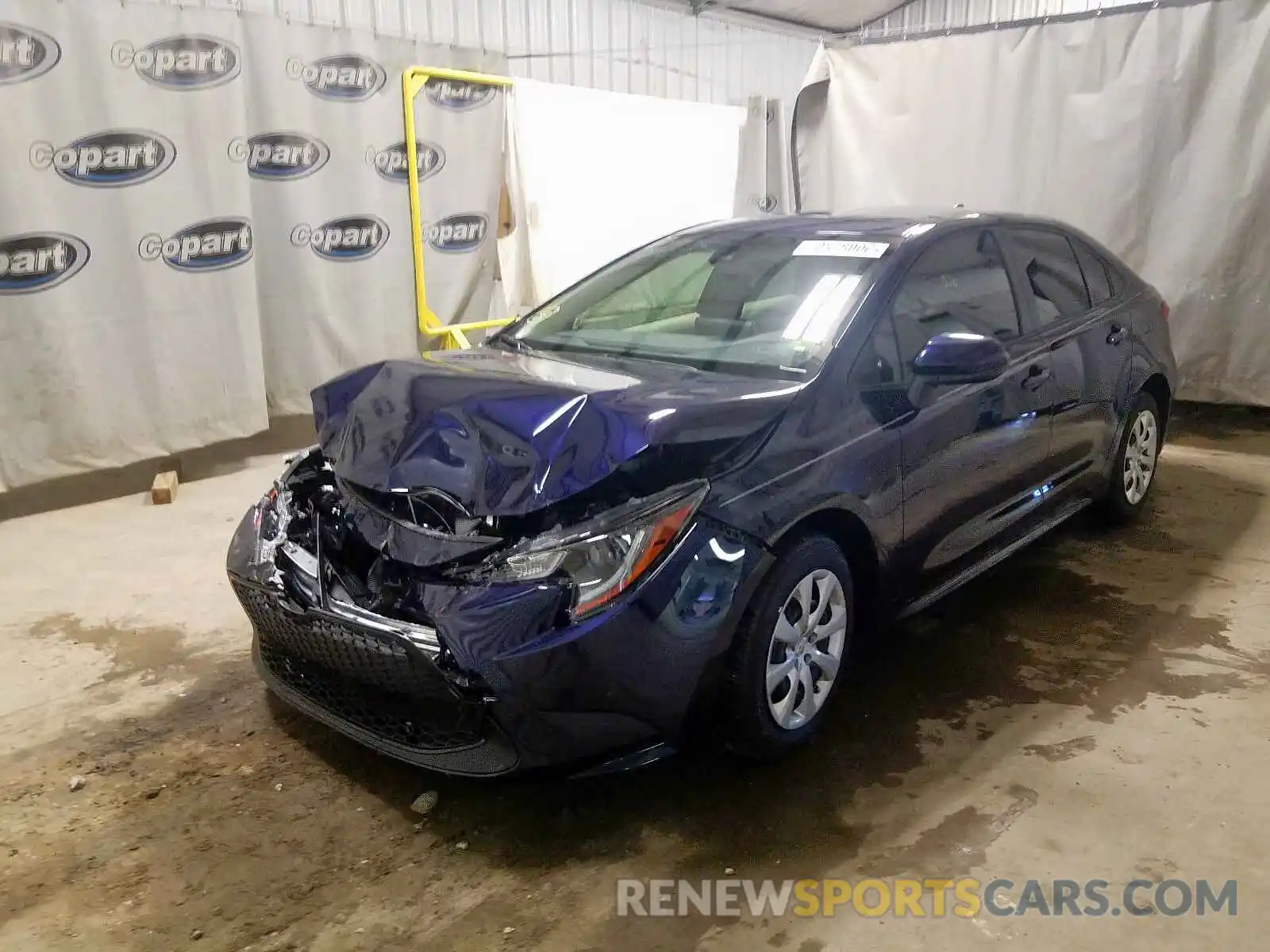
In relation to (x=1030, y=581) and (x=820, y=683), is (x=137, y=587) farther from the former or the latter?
(x=1030, y=581)

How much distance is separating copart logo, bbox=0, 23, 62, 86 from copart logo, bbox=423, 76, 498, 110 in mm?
2099

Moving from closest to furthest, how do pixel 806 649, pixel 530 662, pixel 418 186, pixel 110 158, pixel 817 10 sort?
pixel 530 662
pixel 806 649
pixel 110 158
pixel 418 186
pixel 817 10

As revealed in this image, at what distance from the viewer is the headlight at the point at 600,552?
2.15 metres

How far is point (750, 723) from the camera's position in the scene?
2.45m

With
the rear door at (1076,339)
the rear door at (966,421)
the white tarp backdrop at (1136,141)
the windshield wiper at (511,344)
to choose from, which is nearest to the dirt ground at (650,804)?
the rear door at (966,421)

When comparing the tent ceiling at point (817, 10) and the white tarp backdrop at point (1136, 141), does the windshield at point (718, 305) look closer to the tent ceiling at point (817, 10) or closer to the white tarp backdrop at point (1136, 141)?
the white tarp backdrop at point (1136, 141)

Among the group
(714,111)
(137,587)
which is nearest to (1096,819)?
(137,587)

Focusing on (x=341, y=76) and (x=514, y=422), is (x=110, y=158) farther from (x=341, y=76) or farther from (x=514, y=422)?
(x=514, y=422)

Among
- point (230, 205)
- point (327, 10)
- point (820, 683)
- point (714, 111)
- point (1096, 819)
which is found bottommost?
point (1096, 819)

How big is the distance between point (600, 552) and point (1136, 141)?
544 centimetres

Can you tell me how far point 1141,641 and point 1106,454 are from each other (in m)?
0.90

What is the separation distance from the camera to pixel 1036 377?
3354 millimetres

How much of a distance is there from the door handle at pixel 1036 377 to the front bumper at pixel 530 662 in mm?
1442

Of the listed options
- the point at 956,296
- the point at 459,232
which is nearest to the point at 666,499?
the point at 956,296
